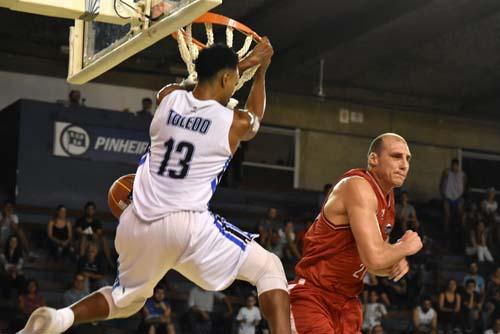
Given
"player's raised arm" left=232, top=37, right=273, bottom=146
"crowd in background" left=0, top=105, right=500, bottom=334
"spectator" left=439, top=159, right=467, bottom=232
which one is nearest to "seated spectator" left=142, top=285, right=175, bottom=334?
"crowd in background" left=0, top=105, right=500, bottom=334

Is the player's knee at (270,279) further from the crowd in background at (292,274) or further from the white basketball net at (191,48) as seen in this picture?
the crowd in background at (292,274)

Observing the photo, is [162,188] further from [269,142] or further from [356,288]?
[269,142]

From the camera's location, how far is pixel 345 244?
6055 mm

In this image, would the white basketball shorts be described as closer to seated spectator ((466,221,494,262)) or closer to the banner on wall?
the banner on wall

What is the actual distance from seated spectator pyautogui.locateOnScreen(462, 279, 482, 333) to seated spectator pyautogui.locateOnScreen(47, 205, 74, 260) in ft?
22.1

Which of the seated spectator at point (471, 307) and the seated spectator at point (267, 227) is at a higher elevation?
the seated spectator at point (267, 227)

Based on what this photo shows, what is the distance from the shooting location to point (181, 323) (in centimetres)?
A: 1541

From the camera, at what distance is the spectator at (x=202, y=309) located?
1532 centimetres

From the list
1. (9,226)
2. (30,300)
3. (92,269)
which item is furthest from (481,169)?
(30,300)

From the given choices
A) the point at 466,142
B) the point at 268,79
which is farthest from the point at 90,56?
the point at 466,142

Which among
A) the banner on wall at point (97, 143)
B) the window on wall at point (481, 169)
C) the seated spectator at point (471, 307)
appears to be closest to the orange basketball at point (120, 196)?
the banner on wall at point (97, 143)

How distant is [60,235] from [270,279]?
10797mm

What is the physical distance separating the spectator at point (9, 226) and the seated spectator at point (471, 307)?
24.3 feet

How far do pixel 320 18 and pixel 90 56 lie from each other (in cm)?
1129
